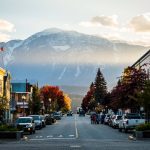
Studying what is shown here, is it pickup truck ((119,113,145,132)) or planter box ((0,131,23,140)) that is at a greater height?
pickup truck ((119,113,145,132))

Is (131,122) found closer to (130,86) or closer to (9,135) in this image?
(9,135)

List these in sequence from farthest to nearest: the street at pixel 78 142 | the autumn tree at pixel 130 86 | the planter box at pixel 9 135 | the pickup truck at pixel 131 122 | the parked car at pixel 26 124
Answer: the autumn tree at pixel 130 86 < the pickup truck at pixel 131 122 < the parked car at pixel 26 124 < the planter box at pixel 9 135 < the street at pixel 78 142

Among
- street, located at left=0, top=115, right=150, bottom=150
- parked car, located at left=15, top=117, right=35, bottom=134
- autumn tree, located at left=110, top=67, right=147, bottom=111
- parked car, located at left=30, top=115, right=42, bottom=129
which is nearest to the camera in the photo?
street, located at left=0, top=115, right=150, bottom=150

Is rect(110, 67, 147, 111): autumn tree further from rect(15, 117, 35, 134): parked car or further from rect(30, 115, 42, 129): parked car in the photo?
rect(15, 117, 35, 134): parked car

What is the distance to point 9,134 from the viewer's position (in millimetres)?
41531

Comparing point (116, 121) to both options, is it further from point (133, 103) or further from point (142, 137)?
point (142, 137)

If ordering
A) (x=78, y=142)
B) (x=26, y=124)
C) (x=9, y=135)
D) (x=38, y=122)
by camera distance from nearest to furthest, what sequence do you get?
(x=78, y=142) → (x=9, y=135) → (x=26, y=124) → (x=38, y=122)

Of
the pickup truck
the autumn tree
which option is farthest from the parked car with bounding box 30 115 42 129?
the pickup truck

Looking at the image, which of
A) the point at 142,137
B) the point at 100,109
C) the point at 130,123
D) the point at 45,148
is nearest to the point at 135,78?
the point at 130,123

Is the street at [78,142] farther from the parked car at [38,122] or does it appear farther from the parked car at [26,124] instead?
the parked car at [38,122]

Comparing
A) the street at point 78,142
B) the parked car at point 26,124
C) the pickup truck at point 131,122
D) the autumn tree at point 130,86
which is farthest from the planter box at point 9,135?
the autumn tree at point 130,86

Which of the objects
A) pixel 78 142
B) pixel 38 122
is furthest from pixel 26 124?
pixel 78 142

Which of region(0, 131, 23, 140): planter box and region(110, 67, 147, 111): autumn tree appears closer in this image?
region(0, 131, 23, 140): planter box

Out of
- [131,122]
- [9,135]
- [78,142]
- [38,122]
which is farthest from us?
[38,122]
